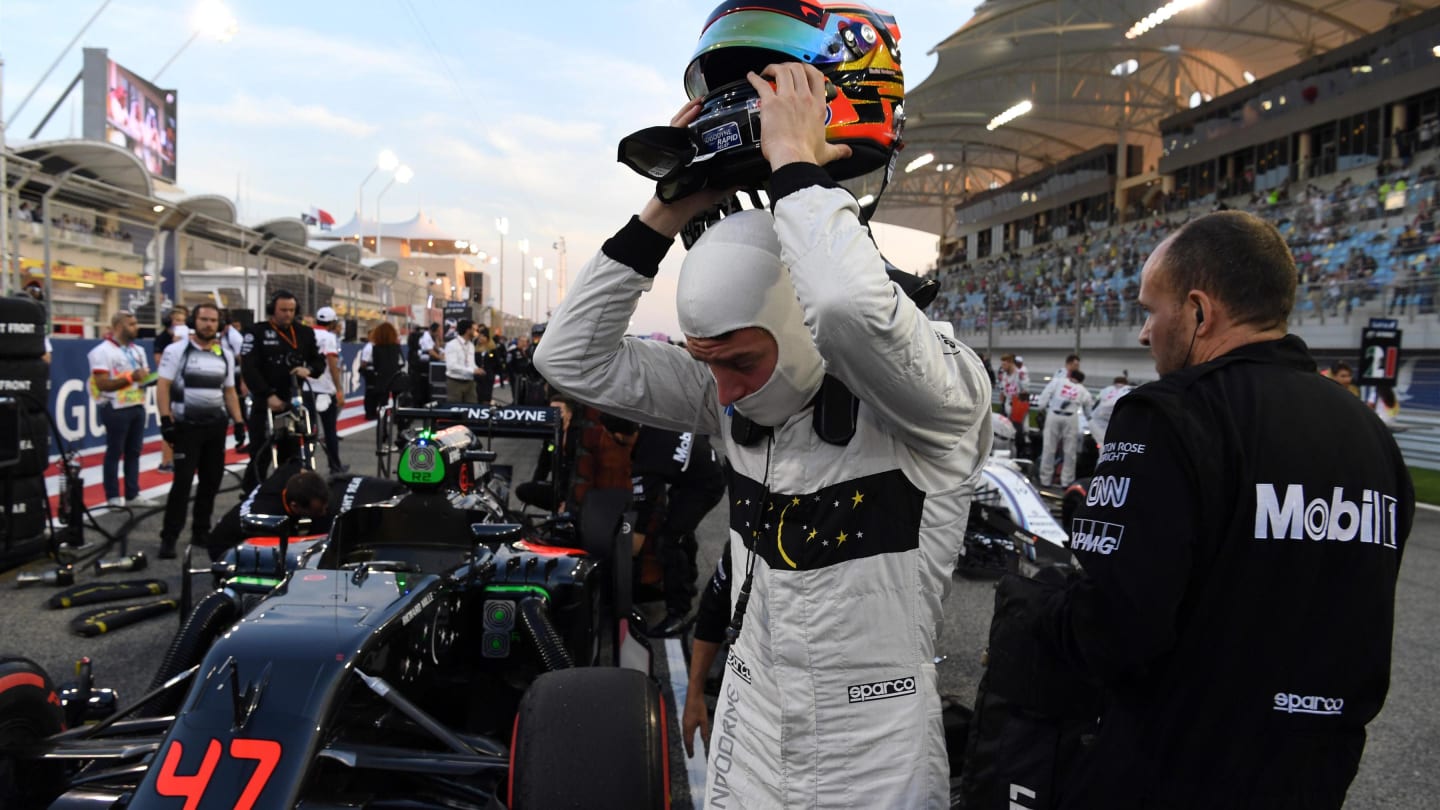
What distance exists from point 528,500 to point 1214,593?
15.4 ft

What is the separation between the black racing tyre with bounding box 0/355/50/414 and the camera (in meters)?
5.52

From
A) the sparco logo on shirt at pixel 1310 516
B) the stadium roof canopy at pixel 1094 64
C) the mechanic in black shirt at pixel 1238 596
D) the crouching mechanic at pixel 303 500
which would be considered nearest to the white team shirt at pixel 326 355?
the crouching mechanic at pixel 303 500

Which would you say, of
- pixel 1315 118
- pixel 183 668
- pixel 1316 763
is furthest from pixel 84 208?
pixel 1315 118

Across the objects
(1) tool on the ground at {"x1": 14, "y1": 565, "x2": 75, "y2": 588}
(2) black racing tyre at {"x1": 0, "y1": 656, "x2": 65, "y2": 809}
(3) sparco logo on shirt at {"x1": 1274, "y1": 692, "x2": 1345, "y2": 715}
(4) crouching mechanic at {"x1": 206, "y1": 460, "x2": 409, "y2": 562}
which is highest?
(3) sparco logo on shirt at {"x1": 1274, "y1": 692, "x2": 1345, "y2": 715}

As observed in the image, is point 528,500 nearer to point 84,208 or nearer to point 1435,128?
point 84,208

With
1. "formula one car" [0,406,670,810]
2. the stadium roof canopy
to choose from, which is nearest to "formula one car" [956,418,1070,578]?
"formula one car" [0,406,670,810]

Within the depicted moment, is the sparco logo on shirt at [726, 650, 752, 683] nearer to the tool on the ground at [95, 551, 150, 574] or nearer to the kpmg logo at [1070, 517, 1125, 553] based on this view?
the kpmg logo at [1070, 517, 1125, 553]

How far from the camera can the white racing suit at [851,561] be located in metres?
1.09

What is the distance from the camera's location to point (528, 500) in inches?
216

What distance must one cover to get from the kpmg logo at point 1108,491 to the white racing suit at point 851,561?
0.51 feet

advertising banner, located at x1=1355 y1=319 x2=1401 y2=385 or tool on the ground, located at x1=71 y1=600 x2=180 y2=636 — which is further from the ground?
advertising banner, located at x1=1355 y1=319 x2=1401 y2=385

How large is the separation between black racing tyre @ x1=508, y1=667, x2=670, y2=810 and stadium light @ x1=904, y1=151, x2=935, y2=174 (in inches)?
1449

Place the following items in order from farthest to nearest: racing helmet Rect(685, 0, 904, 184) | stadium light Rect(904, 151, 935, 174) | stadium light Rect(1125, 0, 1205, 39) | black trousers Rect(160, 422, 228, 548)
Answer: stadium light Rect(904, 151, 935, 174), stadium light Rect(1125, 0, 1205, 39), black trousers Rect(160, 422, 228, 548), racing helmet Rect(685, 0, 904, 184)

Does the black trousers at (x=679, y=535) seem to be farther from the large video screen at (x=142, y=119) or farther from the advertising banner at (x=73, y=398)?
the large video screen at (x=142, y=119)
